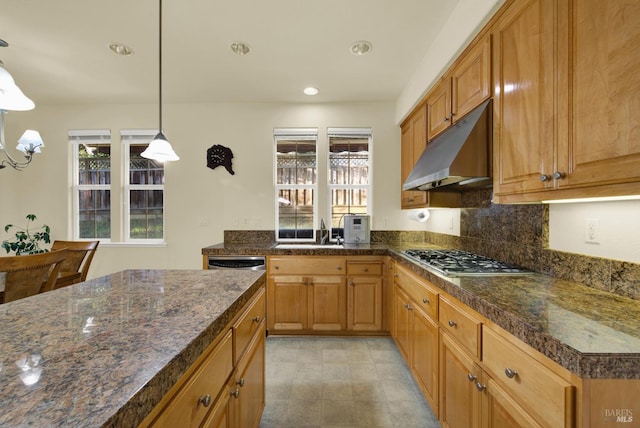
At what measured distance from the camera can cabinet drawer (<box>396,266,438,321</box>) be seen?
5.28ft

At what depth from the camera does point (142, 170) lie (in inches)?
136

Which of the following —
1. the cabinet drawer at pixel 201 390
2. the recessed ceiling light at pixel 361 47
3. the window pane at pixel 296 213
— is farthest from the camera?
the window pane at pixel 296 213

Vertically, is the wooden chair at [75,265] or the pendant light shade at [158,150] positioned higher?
the pendant light shade at [158,150]

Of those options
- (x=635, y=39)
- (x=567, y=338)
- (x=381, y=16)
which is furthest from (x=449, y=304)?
(x=381, y=16)

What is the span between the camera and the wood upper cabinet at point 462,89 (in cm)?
159

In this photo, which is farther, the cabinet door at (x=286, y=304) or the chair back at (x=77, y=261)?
the cabinet door at (x=286, y=304)

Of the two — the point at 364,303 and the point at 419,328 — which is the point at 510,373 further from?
the point at 364,303

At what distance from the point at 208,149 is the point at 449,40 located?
273cm

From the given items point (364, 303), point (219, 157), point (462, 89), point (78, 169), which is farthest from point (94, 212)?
point (462, 89)

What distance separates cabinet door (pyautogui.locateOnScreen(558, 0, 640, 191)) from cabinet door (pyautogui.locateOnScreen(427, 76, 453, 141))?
1014mm

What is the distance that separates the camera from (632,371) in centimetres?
68

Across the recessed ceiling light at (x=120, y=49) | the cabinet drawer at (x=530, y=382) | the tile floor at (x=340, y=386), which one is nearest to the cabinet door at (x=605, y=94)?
the cabinet drawer at (x=530, y=382)

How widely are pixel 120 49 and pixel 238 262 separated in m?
2.14

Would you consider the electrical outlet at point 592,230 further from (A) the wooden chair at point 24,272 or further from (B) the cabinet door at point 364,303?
(A) the wooden chair at point 24,272
